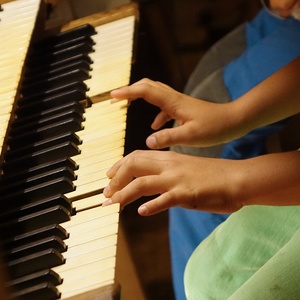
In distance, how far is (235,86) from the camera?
1.33 metres

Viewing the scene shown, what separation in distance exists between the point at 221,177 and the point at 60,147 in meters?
0.28

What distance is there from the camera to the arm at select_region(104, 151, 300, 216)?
32.8 inches

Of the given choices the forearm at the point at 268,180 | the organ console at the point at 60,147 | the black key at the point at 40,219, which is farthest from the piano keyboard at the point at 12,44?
the forearm at the point at 268,180

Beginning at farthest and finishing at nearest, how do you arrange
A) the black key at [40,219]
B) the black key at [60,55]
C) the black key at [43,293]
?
the black key at [60,55]
the black key at [40,219]
the black key at [43,293]

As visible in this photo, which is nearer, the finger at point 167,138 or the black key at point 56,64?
the finger at point 167,138

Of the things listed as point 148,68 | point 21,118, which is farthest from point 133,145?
point 21,118

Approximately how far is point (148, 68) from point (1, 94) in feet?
3.64

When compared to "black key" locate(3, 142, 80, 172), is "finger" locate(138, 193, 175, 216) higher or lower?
lower

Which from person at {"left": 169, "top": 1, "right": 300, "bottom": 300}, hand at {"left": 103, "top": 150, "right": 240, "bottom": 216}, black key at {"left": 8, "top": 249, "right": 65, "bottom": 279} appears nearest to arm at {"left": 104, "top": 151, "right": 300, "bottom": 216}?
hand at {"left": 103, "top": 150, "right": 240, "bottom": 216}

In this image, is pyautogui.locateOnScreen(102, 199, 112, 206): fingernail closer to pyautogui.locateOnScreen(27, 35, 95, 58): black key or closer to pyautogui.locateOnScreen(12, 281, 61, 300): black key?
pyautogui.locateOnScreen(12, 281, 61, 300): black key

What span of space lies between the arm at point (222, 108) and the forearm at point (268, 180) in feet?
0.63

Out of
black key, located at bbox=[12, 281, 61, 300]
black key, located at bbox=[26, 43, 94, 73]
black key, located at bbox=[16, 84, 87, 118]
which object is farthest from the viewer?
black key, located at bbox=[26, 43, 94, 73]

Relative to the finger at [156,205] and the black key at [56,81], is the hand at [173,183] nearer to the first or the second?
the finger at [156,205]

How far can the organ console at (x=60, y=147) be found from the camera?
2.53 ft
